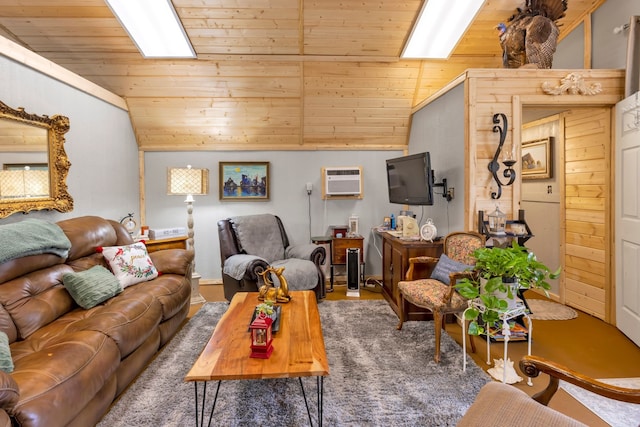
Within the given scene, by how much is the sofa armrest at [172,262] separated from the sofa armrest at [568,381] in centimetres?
277

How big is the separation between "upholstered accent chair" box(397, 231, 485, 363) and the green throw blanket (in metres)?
2.65

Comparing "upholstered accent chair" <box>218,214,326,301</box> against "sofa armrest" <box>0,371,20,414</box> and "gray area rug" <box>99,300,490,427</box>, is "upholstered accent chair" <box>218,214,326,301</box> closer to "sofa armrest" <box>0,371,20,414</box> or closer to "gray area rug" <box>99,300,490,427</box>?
"gray area rug" <box>99,300,490,427</box>

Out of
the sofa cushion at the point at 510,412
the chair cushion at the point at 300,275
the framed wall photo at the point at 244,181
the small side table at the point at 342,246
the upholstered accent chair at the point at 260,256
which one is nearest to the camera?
the sofa cushion at the point at 510,412

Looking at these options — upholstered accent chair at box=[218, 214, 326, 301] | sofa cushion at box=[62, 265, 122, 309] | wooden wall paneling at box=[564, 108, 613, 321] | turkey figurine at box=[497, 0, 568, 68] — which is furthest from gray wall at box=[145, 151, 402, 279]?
sofa cushion at box=[62, 265, 122, 309]

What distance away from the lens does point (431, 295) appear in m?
2.55

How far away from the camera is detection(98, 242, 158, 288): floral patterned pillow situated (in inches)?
105

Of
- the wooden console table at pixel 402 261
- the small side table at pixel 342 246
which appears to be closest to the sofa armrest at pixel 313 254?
the small side table at pixel 342 246

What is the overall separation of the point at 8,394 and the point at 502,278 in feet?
7.77

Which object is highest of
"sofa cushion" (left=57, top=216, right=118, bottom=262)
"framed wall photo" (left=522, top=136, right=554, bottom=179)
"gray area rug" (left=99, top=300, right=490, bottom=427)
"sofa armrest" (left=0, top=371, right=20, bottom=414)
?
"framed wall photo" (left=522, top=136, right=554, bottom=179)

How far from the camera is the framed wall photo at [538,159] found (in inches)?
152

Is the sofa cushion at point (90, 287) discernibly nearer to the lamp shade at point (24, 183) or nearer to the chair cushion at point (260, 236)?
the lamp shade at point (24, 183)

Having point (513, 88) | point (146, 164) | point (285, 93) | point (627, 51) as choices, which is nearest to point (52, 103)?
point (146, 164)

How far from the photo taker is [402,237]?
3.51 metres

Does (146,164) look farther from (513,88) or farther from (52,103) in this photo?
(513,88)
